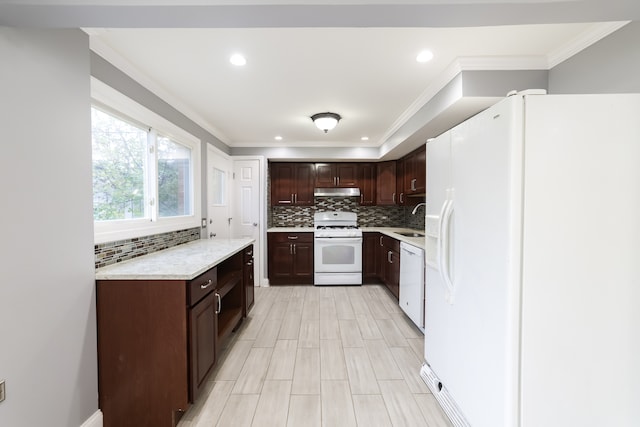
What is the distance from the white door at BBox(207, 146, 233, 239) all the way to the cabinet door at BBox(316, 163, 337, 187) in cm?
150

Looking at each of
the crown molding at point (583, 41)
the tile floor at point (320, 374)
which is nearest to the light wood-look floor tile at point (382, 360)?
the tile floor at point (320, 374)

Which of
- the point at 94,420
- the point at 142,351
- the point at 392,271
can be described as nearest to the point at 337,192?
the point at 392,271

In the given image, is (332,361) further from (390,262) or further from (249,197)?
(249,197)

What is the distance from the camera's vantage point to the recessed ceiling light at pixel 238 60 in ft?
6.04

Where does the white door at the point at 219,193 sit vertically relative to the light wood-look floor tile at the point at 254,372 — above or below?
above

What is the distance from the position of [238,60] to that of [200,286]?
1.61 m

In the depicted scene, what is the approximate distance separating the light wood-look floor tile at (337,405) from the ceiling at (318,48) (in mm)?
2149

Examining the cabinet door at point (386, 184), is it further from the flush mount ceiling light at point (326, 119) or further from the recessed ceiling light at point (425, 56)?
the recessed ceiling light at point (425, 56)

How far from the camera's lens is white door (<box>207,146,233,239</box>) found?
3487 mm

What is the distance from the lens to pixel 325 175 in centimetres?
472

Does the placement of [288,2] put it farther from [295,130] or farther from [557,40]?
[295,130]

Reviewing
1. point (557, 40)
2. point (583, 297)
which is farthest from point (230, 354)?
point (557, 40)

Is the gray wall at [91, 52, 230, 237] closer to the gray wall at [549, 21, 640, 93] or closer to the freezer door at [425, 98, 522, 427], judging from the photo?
the freezer door at [425, 98, 522, 427]

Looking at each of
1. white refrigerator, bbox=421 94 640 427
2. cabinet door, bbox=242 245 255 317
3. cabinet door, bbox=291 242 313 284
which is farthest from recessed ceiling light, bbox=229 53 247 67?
cabinet door, bbox=291 242 313 284
